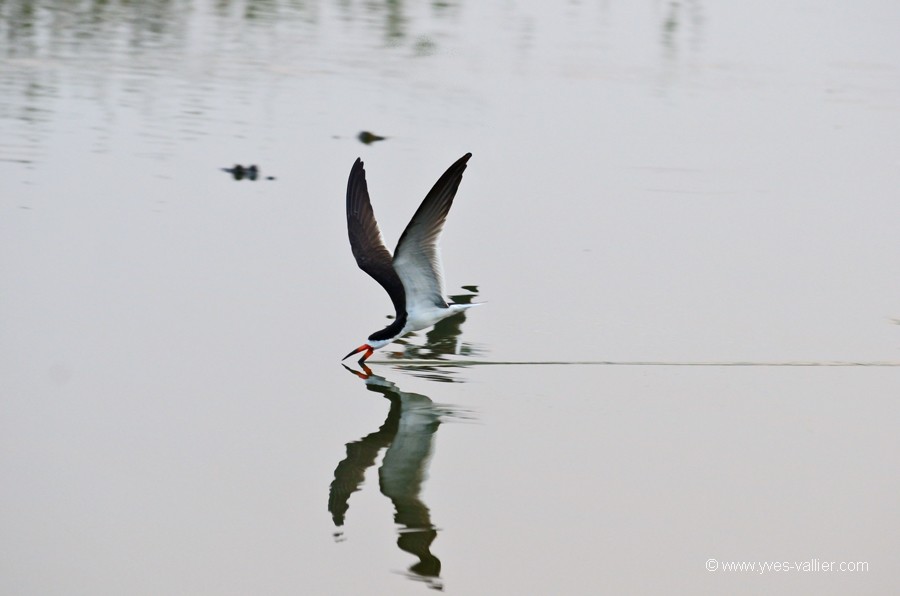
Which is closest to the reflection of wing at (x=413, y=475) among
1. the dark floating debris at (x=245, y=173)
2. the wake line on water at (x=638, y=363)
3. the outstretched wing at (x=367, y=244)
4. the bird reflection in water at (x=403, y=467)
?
the bird reflection in water at (x=403, y=467)

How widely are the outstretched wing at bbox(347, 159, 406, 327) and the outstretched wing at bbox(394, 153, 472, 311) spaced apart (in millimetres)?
90

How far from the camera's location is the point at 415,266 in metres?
6.72

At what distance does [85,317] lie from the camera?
680cm

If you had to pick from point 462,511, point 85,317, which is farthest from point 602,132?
point 462,511

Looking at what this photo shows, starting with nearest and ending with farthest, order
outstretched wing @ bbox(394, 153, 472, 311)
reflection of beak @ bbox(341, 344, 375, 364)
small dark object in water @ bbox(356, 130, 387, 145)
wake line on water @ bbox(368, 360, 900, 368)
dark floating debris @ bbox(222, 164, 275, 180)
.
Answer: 1. outstretched wing @ bbox(394, 153, 472, 311)
2. reflection of beak @ bbox(341, 344, 375, 364)
3. wake line on water @ bbox(368, 360, 900, 368)
4. dark floating debris @ bbox(222, 164, 275, 180)
5. small dark object in water @ bbox(356, 130, 387, 145)

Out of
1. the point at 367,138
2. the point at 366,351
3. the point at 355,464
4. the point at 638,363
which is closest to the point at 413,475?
the point at 355,464

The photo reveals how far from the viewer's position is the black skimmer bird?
6445 millimetres

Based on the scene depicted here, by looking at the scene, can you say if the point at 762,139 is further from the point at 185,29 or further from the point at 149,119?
the point at 185,29

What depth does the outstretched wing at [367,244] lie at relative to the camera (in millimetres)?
6891

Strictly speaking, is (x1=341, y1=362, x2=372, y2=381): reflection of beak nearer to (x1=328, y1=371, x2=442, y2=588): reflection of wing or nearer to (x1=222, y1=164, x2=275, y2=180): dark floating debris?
(x1=328, y1=371, x2=442, y2=588): reflection of wing

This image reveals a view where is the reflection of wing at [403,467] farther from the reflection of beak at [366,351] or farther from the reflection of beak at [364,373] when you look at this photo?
the reflection of beak at [366,351]

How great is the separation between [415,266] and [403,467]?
150 centimetres

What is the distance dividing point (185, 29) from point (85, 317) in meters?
8.15

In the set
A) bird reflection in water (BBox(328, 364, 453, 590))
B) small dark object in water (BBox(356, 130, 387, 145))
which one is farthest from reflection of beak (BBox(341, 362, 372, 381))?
small dark object in water (BBox(356, 130, 387, 145))
